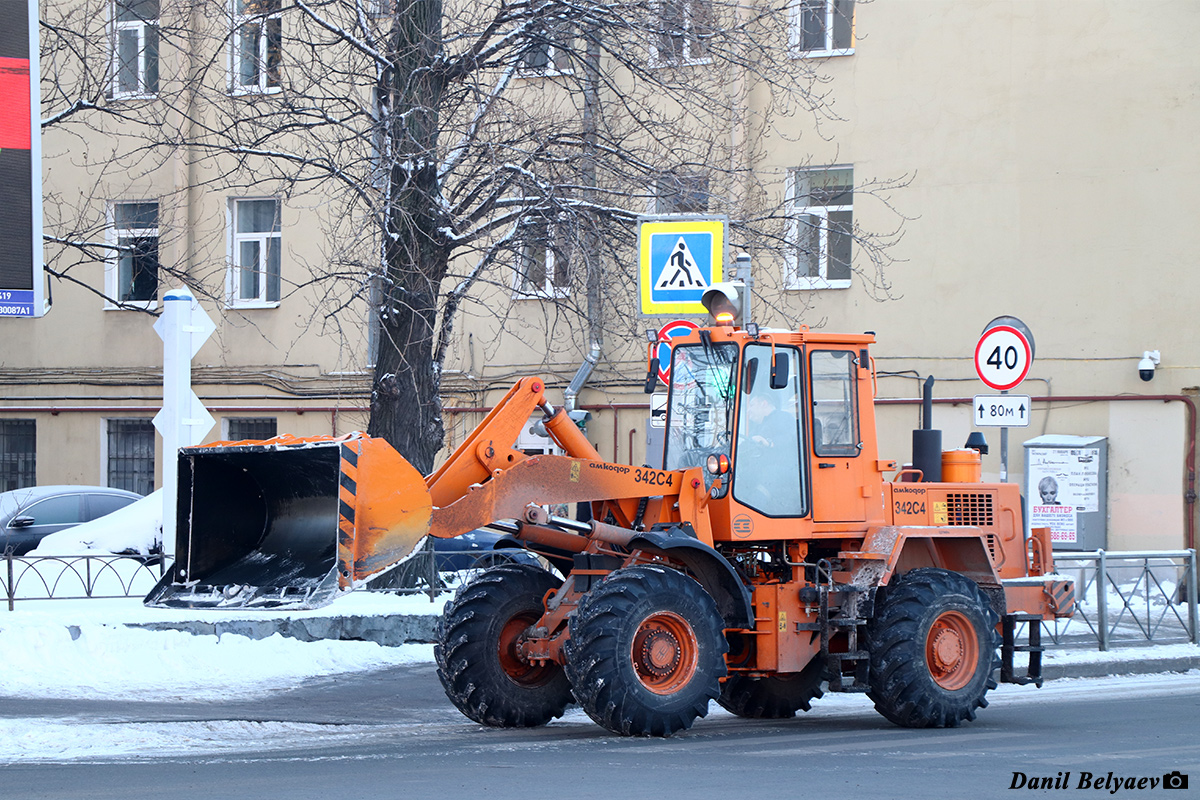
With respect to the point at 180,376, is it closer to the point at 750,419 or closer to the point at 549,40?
the point at 549,40

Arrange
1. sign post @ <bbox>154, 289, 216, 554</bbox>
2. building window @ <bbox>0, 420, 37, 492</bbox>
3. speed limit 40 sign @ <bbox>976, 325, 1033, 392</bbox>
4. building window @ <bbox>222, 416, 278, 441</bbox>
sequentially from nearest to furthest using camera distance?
speed limit 40 sign @ <bbox>976, 325, 1033, 392</bbox>, sign post @ <bbox>154, 289, 216, 554</bbox>, building window @ <bbox>222, 416, 278, 441</bbox>, building window @ <bbox>0, 420, 37, 492</bbox>

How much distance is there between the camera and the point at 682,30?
1451cm

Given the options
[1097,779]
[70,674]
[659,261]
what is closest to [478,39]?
[659,261]

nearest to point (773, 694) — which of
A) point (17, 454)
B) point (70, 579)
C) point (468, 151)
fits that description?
point (468, 151)

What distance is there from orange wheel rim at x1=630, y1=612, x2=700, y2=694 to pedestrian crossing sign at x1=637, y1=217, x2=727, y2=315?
190 inches

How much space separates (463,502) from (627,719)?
1.64 meters

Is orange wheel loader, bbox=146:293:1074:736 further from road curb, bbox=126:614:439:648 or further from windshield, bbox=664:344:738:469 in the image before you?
road curb, bbox=126:614:439:648

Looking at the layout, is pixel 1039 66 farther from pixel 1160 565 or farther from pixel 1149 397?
pixel 1160 565

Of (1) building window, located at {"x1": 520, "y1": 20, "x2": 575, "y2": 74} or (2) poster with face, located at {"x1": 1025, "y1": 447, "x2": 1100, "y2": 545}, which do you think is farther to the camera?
(2) poster with face, located at {"x1": 1025, "y1": 447, "x2": 1100, "y2": 545}

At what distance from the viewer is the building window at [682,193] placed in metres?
14.7

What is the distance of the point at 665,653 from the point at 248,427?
17.1 metres

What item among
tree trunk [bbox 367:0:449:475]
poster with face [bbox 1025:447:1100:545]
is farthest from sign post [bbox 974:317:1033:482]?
poster with face [bbox 1025:447:1100:545]

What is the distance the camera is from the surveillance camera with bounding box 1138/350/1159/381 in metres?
19.4

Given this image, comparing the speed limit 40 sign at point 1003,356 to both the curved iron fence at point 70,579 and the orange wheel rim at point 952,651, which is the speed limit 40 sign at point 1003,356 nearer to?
the orange wheel rim at point 952,651
